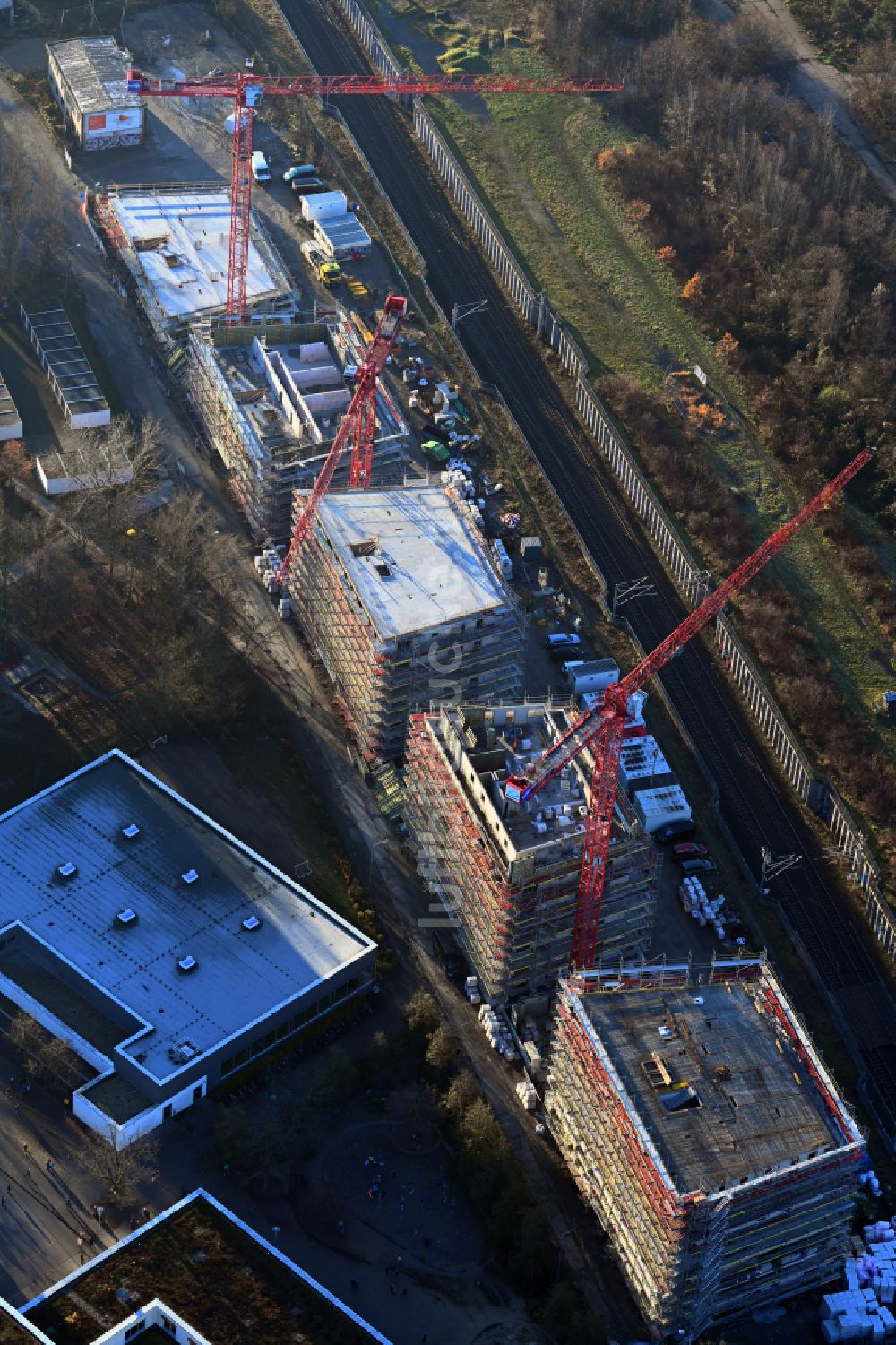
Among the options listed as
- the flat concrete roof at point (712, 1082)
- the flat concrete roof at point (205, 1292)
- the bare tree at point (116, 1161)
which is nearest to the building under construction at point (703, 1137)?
the flat concrete roof at point (712, 1082)

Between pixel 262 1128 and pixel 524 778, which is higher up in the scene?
pixel 524 778

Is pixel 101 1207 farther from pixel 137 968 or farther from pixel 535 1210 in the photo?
pixel 535 1210

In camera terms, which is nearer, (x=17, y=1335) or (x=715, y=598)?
(x=17, y=1335)

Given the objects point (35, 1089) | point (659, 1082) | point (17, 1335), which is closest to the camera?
point (17, 1335)

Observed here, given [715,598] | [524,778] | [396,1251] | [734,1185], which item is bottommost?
[396,1251]

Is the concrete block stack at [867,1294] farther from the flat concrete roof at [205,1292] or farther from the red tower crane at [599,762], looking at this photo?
the flat concrete roof at [205,1292]

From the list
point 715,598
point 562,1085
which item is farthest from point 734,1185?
point 715,598

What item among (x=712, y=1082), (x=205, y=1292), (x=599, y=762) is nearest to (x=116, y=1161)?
(x=205, y=1292)
